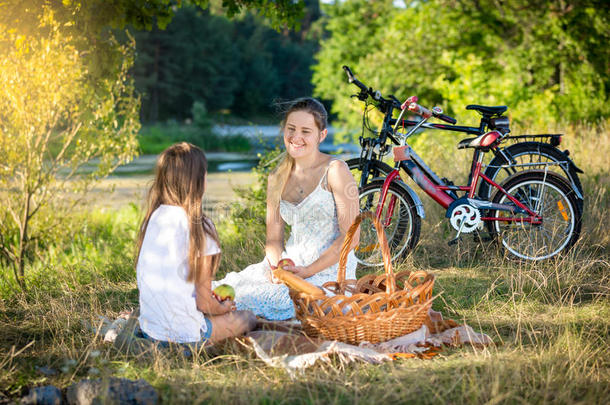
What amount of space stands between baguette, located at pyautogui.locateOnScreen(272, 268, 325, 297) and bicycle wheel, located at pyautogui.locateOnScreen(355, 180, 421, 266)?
1876mm

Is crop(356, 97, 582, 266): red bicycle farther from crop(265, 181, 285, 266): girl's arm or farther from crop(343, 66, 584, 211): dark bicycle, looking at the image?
crop(265, 181, 285, 266): girl's arm

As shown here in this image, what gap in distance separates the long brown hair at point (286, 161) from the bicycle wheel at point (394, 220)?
1227mm

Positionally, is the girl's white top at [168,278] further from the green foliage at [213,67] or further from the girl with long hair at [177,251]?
the green foliage at [213,67]

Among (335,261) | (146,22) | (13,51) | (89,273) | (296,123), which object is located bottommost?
(89,273)

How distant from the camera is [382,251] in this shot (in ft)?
10.3

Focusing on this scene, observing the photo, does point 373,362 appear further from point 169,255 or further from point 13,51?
point 13,51

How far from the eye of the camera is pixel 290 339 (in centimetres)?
307

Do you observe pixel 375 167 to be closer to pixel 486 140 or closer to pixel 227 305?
pixel 486 140

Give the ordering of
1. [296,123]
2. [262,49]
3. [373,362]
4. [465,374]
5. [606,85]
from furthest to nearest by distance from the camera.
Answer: [262,49]
[606,85]
[296,123]
[373,362]
[465,374]

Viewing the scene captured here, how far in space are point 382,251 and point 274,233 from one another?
101 centimetres

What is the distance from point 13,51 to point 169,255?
3163mm

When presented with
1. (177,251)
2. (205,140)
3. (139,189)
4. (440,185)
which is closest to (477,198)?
(440,185)

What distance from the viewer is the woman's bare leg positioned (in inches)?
122

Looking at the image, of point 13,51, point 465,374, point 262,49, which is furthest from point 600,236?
point 262,49
